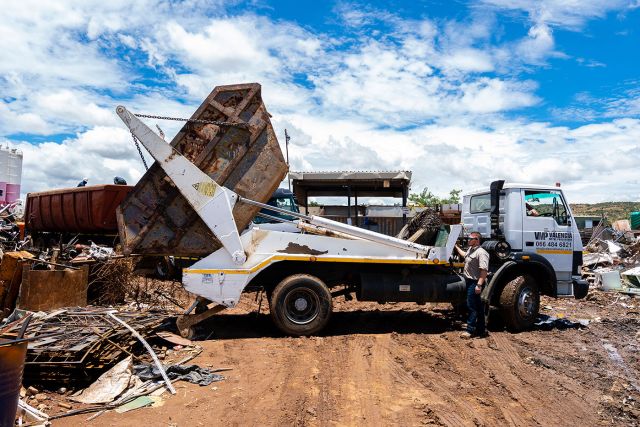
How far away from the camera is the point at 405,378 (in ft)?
19.1

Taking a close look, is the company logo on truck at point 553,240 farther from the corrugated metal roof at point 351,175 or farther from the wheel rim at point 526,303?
the corrugated metal roof at point 351,175

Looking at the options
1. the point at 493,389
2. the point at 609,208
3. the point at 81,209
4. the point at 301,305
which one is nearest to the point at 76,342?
the point at 301,305

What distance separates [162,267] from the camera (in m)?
11.4

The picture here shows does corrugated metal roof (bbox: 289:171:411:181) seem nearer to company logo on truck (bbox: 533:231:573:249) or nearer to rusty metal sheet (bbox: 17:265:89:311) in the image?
company logo on truck (bbox: 533:231:573:249)

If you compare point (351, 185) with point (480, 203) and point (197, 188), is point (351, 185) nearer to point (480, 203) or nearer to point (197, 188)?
point (480, 203)

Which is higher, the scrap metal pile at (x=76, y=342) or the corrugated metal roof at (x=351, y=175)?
the corrugated metal roof at (x=351, y=175)

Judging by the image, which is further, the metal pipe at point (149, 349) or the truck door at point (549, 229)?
the truck door at point (549, 229)

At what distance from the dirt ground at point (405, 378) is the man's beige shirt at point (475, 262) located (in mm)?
1020

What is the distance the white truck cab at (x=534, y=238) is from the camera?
837 cm

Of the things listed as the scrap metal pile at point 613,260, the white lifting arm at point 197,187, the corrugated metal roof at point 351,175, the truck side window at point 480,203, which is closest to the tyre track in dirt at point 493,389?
the truck side window at point 480,203

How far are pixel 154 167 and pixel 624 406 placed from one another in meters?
6.70

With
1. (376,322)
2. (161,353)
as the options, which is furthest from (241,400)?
(376,322)

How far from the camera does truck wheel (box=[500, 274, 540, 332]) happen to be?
8.21 metres

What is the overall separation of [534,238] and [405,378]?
4.03m
